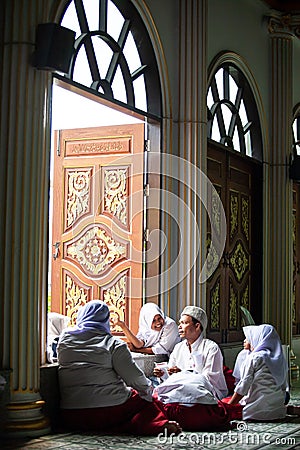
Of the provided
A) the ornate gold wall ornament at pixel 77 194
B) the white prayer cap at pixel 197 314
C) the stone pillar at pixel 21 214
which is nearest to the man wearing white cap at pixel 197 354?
the white prayer cap at pixel 197 314

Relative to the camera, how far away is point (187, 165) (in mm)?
8422

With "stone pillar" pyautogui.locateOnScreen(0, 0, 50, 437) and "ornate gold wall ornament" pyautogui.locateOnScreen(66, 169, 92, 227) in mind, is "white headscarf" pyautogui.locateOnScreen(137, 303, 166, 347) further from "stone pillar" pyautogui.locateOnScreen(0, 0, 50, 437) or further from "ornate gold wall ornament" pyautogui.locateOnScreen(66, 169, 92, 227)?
"stone pillar" pyautogui.locateOnScreen(0, 0, 50, 437)

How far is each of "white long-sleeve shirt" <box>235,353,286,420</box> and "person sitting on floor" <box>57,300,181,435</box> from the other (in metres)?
0.85

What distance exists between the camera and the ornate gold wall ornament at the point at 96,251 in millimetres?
8203

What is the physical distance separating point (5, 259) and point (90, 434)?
4.47 feet

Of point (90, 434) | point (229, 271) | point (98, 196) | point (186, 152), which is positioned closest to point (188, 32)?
point (186, 152)

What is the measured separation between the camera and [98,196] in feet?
27.2

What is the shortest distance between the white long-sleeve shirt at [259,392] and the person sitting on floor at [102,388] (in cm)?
85

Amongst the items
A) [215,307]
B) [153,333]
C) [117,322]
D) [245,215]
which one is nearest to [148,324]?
[153,333]

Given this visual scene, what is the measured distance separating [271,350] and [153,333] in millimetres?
1394

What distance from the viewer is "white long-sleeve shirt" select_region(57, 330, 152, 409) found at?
602cm

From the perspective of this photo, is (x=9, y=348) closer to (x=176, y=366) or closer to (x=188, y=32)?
(x=176, y=366)

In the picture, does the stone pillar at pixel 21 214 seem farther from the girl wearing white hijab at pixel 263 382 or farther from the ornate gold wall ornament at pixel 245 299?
the ornate gold wall ornament at pixel 245 299

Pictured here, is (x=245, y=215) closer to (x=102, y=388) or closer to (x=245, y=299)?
(x=245, y=299)
